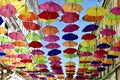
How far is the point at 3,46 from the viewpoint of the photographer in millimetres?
19609

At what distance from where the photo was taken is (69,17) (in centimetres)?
1314

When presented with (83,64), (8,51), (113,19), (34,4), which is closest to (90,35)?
(113,19)

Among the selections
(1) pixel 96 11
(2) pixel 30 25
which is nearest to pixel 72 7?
(1) pixel 96 11

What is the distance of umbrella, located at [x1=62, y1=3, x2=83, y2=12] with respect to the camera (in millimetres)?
12758

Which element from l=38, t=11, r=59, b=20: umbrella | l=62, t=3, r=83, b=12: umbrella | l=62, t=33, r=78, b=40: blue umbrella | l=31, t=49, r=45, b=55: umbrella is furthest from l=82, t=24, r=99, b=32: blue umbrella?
l=31, t=49, r=45, b=55: umbrella

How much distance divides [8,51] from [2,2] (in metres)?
7.81

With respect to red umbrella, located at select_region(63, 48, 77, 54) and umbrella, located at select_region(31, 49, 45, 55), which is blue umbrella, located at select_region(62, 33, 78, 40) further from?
umbrella, located at select_region(31, 49, 45, 55)

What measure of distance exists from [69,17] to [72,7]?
53 cm

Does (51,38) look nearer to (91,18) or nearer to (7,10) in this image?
(91,18)

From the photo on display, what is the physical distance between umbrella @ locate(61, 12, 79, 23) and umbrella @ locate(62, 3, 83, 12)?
0.83ft

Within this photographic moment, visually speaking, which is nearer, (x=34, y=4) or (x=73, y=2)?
(x=73, y=2)

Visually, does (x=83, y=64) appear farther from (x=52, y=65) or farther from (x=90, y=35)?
(x=90, y=35)

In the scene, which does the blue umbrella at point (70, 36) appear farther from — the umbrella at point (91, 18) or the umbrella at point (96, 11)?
the umbrella at point (96, 11)

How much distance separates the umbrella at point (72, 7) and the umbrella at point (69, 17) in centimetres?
25
